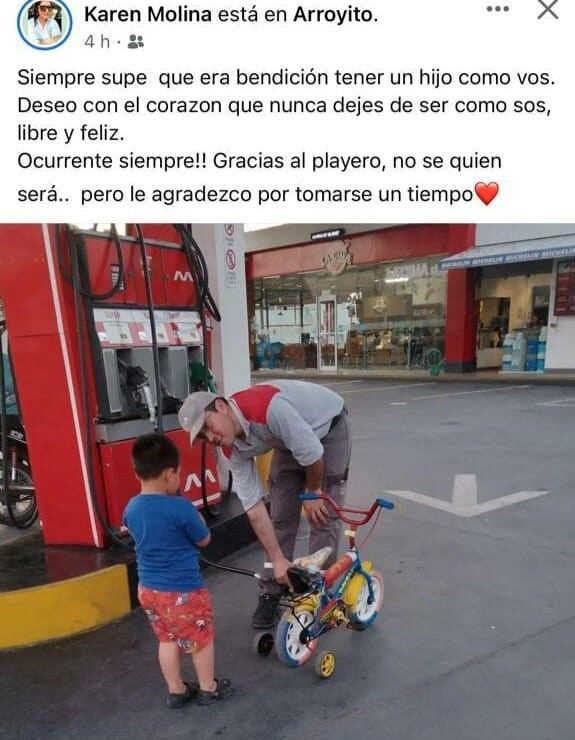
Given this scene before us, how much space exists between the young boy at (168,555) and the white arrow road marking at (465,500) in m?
2.90

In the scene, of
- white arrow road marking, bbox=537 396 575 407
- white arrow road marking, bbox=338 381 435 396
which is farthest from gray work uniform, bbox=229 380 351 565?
white arrow road marking, bbox=338 381 435 396

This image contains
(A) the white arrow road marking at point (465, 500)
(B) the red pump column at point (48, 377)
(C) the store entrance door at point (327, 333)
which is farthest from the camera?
(C) the store entrance door at point (327, 333)

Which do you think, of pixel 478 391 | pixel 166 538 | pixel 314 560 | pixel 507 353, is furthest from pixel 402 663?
pixel 507 353

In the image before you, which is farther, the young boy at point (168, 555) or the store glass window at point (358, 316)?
the store glass window at point (358, 316)

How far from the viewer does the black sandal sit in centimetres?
243

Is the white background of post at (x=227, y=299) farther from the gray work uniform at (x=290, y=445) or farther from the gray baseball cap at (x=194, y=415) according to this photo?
the gray baseball cap at (x=194, y=415)

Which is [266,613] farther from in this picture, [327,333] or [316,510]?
[327,333]

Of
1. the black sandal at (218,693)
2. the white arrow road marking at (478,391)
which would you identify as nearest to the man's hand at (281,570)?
the black sandal at (218,693)

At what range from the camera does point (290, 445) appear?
2619mm

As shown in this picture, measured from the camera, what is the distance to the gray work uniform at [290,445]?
8.59ft

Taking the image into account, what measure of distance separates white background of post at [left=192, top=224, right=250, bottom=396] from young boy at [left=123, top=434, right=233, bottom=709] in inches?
88.7
